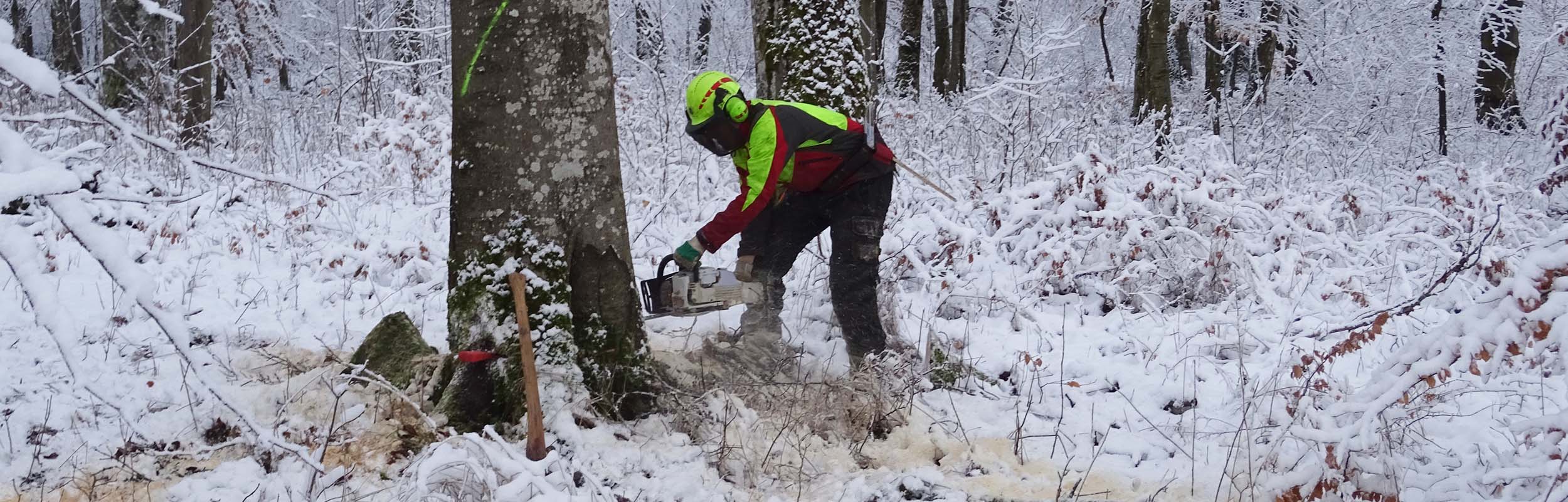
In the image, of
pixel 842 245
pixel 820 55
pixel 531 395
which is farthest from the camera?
pixel 820 55

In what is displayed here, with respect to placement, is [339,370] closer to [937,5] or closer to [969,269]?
[969,269]

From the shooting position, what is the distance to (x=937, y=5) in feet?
48.8

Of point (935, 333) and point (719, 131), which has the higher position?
point (719, 131)

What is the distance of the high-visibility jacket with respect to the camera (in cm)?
366

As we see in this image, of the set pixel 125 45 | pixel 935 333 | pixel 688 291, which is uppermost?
pixel 125 45

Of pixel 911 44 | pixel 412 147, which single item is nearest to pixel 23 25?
pixel 412 147

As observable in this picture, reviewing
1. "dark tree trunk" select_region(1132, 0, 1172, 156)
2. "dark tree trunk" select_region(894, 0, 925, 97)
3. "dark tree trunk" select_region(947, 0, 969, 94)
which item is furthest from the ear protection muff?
"dark tree trunk" select_region(947, 0, 969, 94)

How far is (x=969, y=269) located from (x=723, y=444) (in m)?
2.70

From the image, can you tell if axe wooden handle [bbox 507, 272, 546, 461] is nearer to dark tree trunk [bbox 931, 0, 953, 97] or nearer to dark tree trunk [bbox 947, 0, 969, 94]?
dark tree trunk [bbox 931, 0, 953, 97]

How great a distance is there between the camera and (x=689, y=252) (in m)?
3.78

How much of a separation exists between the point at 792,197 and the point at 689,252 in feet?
1.97

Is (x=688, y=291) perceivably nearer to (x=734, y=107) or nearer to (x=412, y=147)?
(x=734, y=107)

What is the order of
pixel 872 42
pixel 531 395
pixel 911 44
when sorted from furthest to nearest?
pixel 911 44 < pixel 872 42 < pixel 531 395

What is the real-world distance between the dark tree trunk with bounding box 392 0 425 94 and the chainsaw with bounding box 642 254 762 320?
15.7 ft
